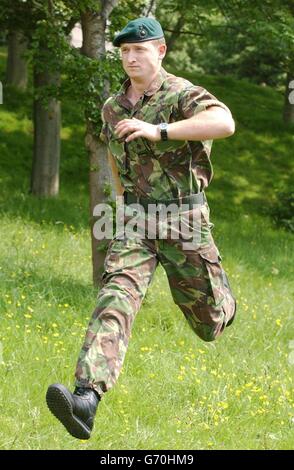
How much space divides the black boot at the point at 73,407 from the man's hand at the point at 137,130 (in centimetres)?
131

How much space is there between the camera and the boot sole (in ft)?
14.5

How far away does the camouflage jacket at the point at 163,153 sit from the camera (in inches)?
206

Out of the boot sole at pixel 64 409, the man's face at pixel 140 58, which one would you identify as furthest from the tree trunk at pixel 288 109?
the boot sole at pixel 64 409

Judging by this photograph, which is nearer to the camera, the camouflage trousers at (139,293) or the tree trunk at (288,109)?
the camouflage trousers at (139,293)

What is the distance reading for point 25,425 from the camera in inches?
214

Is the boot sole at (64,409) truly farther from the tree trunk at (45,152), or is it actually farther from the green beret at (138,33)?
the tree trunk at (45,152)

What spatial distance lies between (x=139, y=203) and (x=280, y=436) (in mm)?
1847

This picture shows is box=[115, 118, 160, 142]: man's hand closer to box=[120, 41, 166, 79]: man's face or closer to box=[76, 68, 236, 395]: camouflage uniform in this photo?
box=[76, 68, 236, 395]: camouflage uniform

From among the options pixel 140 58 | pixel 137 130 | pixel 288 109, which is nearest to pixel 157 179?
pixel 137 130

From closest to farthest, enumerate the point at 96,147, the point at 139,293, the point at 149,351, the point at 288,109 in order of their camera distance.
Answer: the point at 139,293 → the point at 149,351 → the point at 96,147 → the point at 288,109

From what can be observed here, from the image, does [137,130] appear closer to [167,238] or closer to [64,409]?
[167,238]

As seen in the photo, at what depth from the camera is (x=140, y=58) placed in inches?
206

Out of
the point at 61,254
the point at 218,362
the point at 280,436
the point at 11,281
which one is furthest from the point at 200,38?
the point at 280,436

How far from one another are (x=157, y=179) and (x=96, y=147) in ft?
13.2
